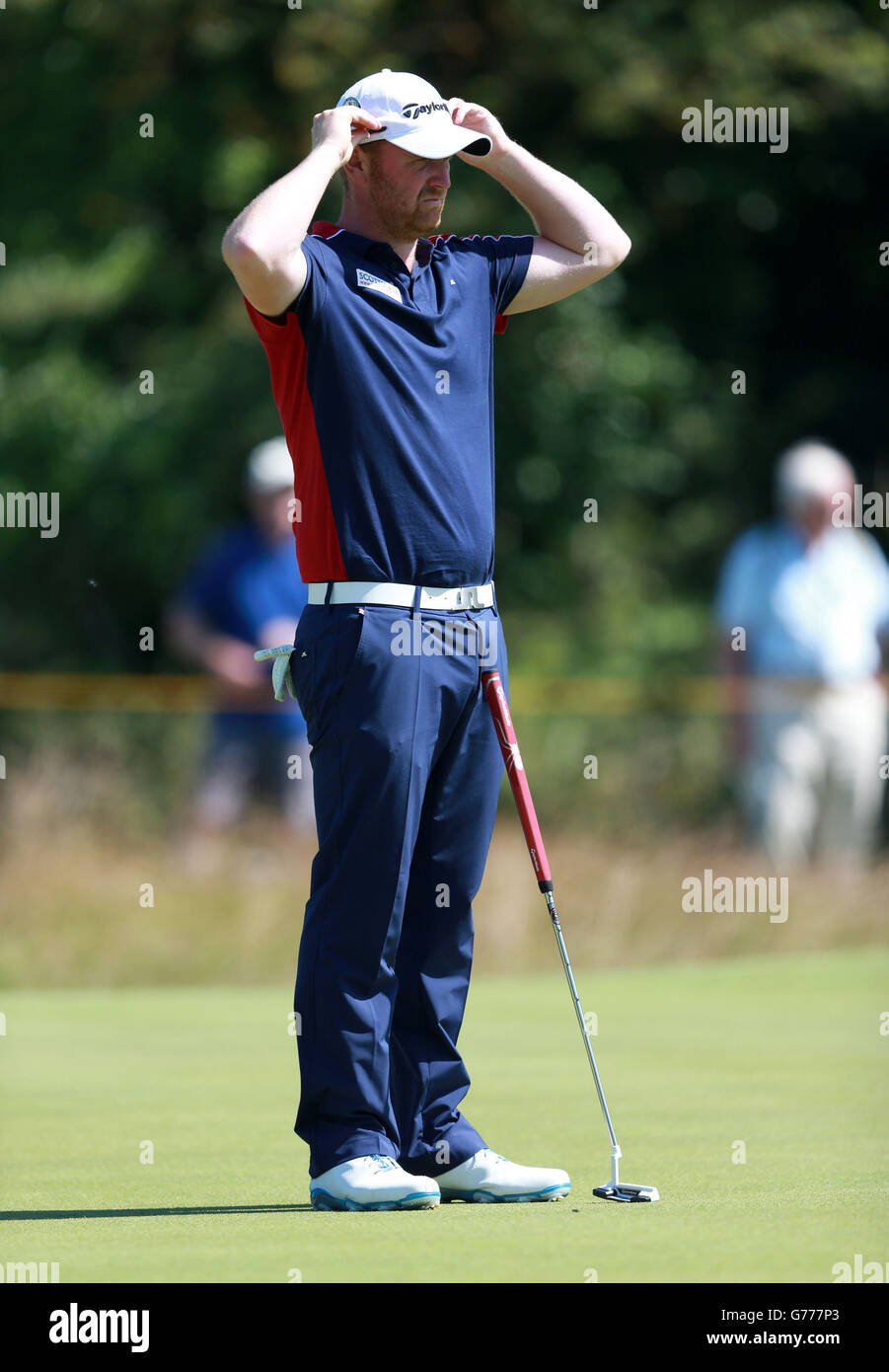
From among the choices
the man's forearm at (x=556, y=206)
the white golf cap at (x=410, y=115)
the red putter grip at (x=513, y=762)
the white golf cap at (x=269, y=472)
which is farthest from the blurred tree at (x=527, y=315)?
the red putter grip at (x=513, y=762)

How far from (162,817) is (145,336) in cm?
930

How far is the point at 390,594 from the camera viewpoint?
5031 mm

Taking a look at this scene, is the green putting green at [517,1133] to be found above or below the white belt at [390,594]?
below

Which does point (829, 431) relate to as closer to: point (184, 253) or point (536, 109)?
point (536, 109)

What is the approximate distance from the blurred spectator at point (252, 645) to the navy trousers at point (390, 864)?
6.20 meters

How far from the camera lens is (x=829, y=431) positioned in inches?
791

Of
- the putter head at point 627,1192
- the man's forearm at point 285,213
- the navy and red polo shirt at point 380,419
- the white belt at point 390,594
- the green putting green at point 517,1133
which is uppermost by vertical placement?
the man's forearm at point 285,213

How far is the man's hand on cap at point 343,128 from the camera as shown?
5.02 meters

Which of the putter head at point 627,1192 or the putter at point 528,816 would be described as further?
the putter at point 528,816

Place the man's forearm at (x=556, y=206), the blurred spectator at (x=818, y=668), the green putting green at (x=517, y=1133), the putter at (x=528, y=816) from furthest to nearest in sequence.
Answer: the blurred spectator at (x=818, y=668)
the man's forearm at (x=556, y=206)
the putter at (x=528, y=816)
the green putting green at (x=517, y=1133)

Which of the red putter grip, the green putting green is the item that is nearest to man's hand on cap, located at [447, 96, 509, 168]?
the red putter grip

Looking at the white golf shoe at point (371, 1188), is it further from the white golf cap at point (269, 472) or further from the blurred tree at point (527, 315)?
the blurred tree at point (527, 315)

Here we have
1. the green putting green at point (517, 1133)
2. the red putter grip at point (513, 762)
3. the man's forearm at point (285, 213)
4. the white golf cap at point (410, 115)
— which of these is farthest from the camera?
the red putter grip at point (513, 762)
